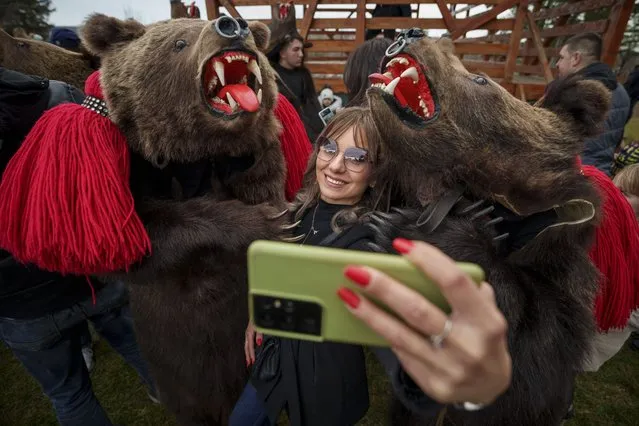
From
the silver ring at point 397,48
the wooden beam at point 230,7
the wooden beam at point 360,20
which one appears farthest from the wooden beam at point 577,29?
the silver ring at point 397,48

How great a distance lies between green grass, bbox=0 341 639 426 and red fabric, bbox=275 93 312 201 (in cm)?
179

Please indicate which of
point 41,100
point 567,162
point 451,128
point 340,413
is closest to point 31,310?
point 41,100

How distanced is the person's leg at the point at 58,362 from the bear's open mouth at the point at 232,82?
135 cm

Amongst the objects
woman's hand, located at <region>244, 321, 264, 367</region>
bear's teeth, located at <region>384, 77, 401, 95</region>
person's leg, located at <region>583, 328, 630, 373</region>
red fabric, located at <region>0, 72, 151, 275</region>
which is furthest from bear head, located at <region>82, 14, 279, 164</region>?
person's leg, located at <region>583, 328, 630, 373</region>

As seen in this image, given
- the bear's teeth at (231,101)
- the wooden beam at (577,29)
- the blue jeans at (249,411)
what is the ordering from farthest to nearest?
1. the wooden beam at (577,29)
2. the blue jeans at (249,411)
3. the bear's teeth at (231,101)

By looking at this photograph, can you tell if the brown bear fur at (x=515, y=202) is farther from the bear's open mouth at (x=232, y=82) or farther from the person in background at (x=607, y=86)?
the person in background at (x=607, y=86)

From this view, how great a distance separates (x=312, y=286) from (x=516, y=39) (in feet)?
22.1

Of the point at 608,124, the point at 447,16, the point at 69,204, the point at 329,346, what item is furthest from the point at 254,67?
the point at 447,16

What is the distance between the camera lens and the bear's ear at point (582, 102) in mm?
1254

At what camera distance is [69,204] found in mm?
1242

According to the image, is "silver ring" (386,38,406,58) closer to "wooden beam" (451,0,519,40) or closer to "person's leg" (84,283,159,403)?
"person's leg" (84,283,159,403)

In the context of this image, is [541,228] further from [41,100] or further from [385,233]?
[41,100]

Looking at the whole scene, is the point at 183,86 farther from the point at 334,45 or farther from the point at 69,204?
the point at 334,45

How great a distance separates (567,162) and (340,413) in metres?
1.23
